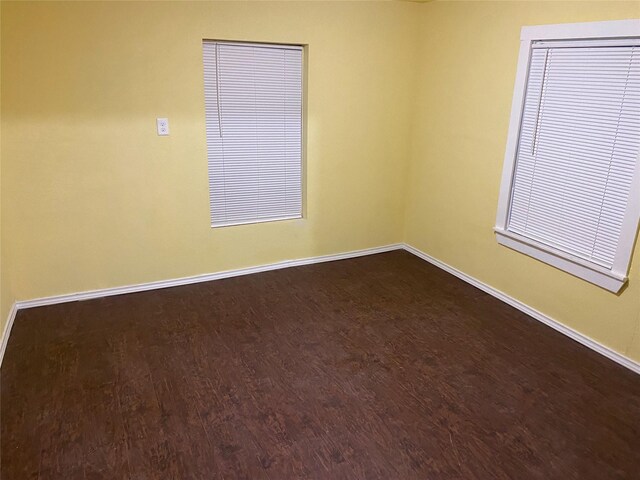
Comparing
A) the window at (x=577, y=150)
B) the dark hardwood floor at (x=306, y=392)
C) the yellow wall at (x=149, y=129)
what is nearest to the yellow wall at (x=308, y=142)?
the yellow wall at (x=149, y=129)

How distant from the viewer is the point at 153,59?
313 centimetres

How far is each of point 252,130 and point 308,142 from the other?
47cm

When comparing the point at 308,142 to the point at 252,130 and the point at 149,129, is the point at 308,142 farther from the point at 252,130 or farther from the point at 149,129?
the point at 149,129

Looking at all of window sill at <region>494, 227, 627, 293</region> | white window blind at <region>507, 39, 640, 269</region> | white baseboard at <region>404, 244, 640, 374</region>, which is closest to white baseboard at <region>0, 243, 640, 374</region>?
white baseboard at <region>404, 244, 640, 374</region>

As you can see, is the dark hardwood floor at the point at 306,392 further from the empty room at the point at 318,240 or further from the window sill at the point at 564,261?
the window sill at the point at 564,261

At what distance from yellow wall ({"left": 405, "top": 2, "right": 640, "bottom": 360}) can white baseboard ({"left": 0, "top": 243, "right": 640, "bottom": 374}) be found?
0.16ft

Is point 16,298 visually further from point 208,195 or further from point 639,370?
point 639,370

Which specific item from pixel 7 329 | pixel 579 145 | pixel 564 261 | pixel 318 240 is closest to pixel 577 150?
pixel 579 145

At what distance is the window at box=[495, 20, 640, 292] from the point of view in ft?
8.43

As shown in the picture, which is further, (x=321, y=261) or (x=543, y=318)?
(x=321, y=261)

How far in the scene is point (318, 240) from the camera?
4.15 m

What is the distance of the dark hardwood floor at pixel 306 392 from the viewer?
2025mm

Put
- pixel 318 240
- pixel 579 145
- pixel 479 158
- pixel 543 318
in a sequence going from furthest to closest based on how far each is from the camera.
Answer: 1. pixel 318 240
2. pixel 479 158
3. pixel 543 318
4. pixel 579 145

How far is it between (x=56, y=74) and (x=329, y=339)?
2413 mm
